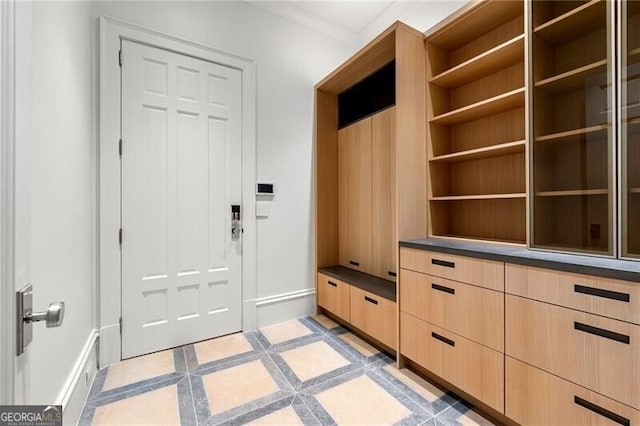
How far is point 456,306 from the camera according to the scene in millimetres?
1698

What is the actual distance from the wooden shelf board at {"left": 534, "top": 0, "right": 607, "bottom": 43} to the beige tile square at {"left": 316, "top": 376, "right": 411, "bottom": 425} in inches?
91.1

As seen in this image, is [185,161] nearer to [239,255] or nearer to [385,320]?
[239,255]

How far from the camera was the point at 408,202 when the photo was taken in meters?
2.11

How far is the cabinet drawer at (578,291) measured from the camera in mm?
1101

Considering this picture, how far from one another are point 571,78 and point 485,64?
556 millimetres

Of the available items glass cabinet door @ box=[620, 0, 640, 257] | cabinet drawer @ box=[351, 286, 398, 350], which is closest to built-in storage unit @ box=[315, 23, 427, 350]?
cabinet drawer @ box=[351, 286, 398, 350]

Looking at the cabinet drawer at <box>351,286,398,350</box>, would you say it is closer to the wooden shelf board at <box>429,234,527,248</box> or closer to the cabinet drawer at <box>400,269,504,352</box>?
the cabinet drawer at <box>400,269,504,352</box>

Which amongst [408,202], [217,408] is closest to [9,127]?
[217,408]

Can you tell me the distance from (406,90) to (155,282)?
2.46m

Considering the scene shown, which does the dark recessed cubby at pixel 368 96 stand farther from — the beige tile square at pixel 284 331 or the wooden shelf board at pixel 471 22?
the beige tile square at pixel 284 331

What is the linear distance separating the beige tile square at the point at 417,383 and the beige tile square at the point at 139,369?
159 centimetres

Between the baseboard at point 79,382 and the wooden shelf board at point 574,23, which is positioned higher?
the wooden shelf board at point 574,23

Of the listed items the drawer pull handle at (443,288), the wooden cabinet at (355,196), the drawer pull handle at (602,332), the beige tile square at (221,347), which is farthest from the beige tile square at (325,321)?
the drawer pull handle at (602,332)

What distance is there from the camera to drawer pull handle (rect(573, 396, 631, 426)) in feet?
3.61
